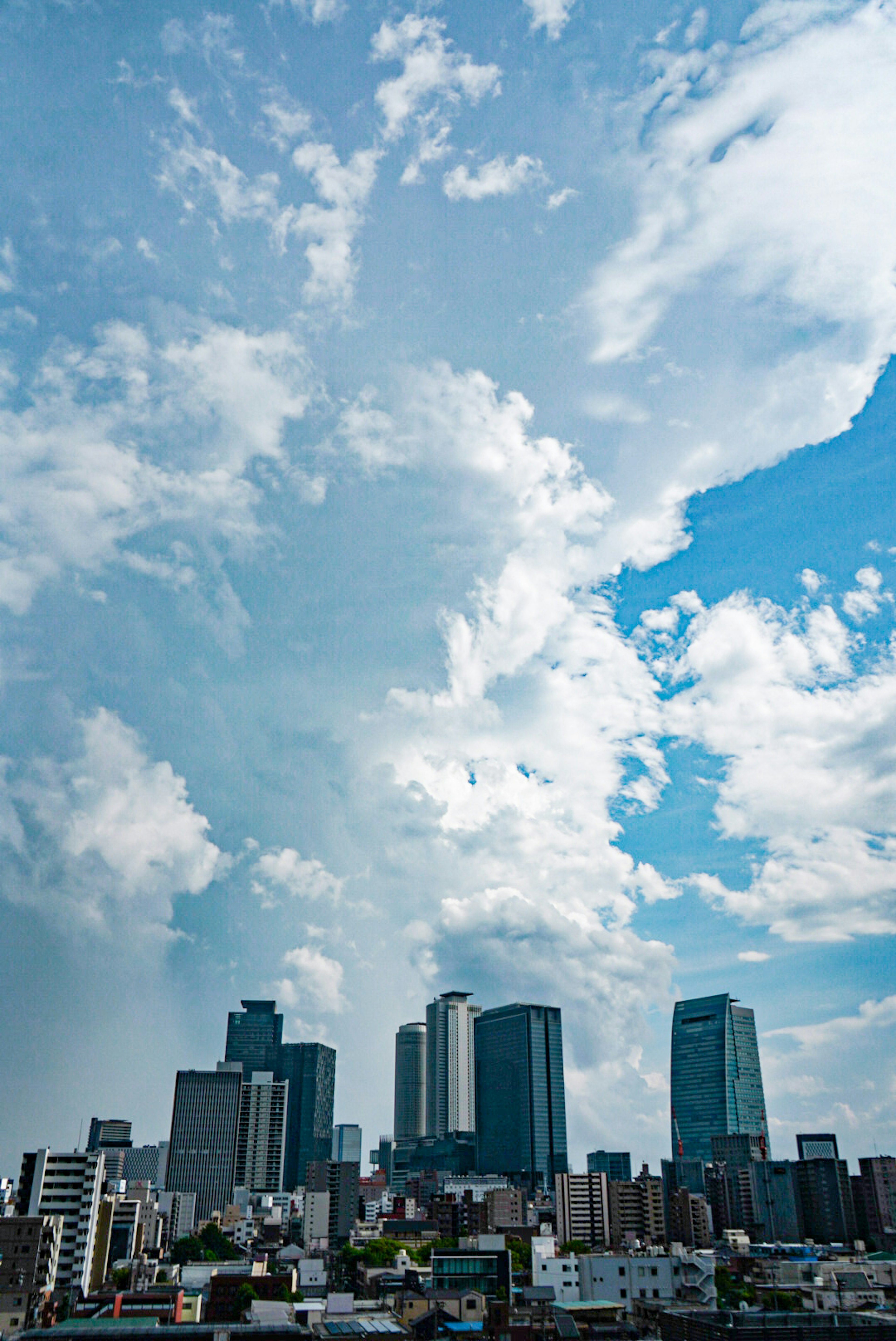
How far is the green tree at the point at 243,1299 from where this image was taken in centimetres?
5705

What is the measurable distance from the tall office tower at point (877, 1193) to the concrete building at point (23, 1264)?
476 feet

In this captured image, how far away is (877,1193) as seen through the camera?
163125 mm

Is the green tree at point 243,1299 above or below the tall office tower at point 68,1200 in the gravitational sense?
below

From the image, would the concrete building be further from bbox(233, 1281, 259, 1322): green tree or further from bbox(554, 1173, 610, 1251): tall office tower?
bbox(554, 1173, 610, 1251): tall office tower

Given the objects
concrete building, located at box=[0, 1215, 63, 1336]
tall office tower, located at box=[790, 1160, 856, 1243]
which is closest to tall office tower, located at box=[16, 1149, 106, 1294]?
concrete building, located at box=[0, 1215, 63, 1336]

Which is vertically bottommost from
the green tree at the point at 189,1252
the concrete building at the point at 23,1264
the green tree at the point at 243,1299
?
the green tree at the point at 189,1252

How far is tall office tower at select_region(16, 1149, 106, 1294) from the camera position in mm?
79312

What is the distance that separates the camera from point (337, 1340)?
44531 millimetres

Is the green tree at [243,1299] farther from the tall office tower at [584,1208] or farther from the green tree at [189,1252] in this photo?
the tall office tower at [584,1208]

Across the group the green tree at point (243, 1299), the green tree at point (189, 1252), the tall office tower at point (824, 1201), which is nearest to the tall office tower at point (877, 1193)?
the tall office tower at point (824, 1201)

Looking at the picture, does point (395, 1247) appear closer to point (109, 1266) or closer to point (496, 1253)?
point (109, 1266)

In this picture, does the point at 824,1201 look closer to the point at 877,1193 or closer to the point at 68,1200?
the point at 877,1193

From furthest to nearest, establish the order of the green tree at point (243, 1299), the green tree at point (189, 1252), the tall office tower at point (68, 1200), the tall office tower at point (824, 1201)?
1. the tall office tower at point (824, 1201)
2. the green tree at point (189, 1252)
3. the tall office tower at point (68, 1200)
4. the green tree at point (243, 1299)

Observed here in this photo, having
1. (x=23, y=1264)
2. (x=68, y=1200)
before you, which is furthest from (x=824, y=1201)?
(x=23, y=1264)
